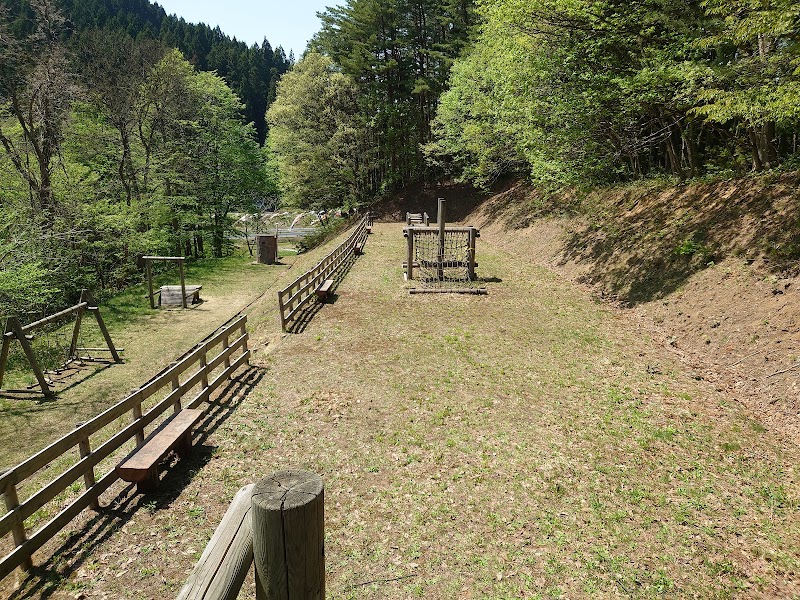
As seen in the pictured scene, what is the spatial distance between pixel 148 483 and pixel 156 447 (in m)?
0.50

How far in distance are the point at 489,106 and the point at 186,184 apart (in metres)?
22.3

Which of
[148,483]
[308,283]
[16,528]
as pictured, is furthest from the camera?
[308,283]

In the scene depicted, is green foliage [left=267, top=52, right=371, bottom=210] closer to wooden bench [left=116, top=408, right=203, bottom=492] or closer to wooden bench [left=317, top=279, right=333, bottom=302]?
wooden bench [left=317, top=279, right=333, bottom=302]

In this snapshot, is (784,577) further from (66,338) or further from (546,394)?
(66,338)

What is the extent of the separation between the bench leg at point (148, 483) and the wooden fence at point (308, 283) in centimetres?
698

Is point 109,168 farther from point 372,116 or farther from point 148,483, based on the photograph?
point 148,483

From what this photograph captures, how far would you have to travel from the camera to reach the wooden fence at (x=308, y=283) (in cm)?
1411

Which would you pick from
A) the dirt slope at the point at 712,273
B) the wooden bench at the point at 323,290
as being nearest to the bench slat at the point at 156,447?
the wooden bench at the point at 323,290

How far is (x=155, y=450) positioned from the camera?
6.65 m

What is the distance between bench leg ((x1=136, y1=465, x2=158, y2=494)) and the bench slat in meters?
0.18

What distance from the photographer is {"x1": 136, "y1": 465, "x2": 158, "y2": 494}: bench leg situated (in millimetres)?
6531

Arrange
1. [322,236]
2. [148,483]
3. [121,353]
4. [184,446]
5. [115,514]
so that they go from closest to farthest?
[115,514] → [148,483] → [184,446] → [121,353] → [322,236]

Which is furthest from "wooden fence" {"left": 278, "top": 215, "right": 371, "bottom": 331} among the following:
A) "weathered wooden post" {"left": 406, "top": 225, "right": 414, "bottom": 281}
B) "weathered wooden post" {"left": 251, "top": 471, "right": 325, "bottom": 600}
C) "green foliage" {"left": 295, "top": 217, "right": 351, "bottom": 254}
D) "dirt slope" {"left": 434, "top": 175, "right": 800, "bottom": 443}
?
"green foliage" {"left": 295, "top": 217, "right": 351, "bottom": 254}

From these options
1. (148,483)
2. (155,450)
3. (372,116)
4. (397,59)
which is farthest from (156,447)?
(397,59)
